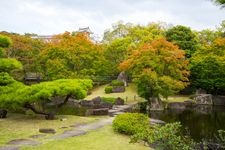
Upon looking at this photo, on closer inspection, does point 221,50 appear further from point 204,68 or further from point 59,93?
point 59,93

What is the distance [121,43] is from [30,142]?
30333 mm

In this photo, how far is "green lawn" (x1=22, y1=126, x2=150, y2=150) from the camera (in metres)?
14.9

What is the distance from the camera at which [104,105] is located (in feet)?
103

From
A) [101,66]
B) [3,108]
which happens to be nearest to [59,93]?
[3,108]

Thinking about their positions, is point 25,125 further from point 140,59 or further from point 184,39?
point 184,39

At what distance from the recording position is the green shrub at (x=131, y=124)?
59.2 ft

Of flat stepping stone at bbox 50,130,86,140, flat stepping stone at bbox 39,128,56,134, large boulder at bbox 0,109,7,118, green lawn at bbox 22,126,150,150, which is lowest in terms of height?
green lawn at bbox 22,126,150,150

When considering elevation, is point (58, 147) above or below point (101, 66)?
below

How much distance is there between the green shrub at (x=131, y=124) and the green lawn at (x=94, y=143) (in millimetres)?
487

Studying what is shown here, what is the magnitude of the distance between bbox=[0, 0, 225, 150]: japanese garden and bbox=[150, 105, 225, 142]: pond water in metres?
0.06

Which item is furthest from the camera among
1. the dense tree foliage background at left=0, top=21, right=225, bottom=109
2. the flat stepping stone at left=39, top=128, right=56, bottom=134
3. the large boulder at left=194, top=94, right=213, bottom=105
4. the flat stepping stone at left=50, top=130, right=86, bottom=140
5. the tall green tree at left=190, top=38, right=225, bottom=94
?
the tall green tree at left=190, top=38, right=225, bottom=94

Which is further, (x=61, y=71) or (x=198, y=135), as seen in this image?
(x=61, y=71)

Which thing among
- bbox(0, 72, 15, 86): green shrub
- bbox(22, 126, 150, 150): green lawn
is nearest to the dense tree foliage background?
bbox(0, 72, 15, 86): green shrub

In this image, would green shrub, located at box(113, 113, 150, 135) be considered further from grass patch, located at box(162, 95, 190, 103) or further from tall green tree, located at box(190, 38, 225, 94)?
tall green tree, located at box(190, 38, 225, 94)
